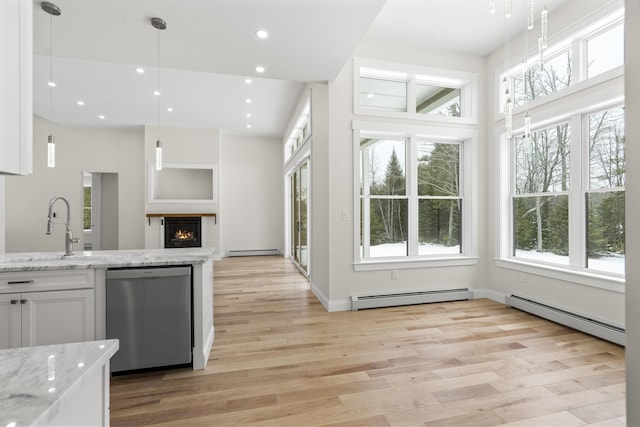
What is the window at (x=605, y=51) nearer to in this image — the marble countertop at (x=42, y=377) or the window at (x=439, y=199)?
the window at (x=439, y=199)

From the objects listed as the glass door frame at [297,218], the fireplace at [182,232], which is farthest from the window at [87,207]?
the glass door frame at [297,218]

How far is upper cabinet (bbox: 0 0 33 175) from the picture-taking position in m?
0.76

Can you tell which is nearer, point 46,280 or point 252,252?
point 46,280

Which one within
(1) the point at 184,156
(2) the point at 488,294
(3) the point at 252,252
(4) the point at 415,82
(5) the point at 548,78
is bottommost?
(2) the point at 488,294

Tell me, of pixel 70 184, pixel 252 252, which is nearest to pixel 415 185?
pixel 252 252

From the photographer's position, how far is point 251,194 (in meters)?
8.48

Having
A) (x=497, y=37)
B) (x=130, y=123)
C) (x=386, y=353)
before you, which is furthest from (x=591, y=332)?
(x=130, y=123)

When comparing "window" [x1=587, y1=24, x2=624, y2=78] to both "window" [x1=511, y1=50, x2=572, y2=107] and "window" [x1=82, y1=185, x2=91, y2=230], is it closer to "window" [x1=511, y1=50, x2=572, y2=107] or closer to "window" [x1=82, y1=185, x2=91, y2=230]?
"window" [x1=511, y1=50, x2=572, y2=107]

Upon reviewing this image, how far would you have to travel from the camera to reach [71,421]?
0.70 meters

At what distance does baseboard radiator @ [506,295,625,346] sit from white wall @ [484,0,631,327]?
0.06 meters

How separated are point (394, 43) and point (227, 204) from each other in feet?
19.6

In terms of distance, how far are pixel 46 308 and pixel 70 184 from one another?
6.97 meters

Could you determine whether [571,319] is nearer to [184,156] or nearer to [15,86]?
[15,86]

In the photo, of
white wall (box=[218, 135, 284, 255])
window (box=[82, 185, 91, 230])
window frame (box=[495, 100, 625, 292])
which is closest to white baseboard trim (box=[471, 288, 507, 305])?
window frame (box=[495, 100, 625, 292])
